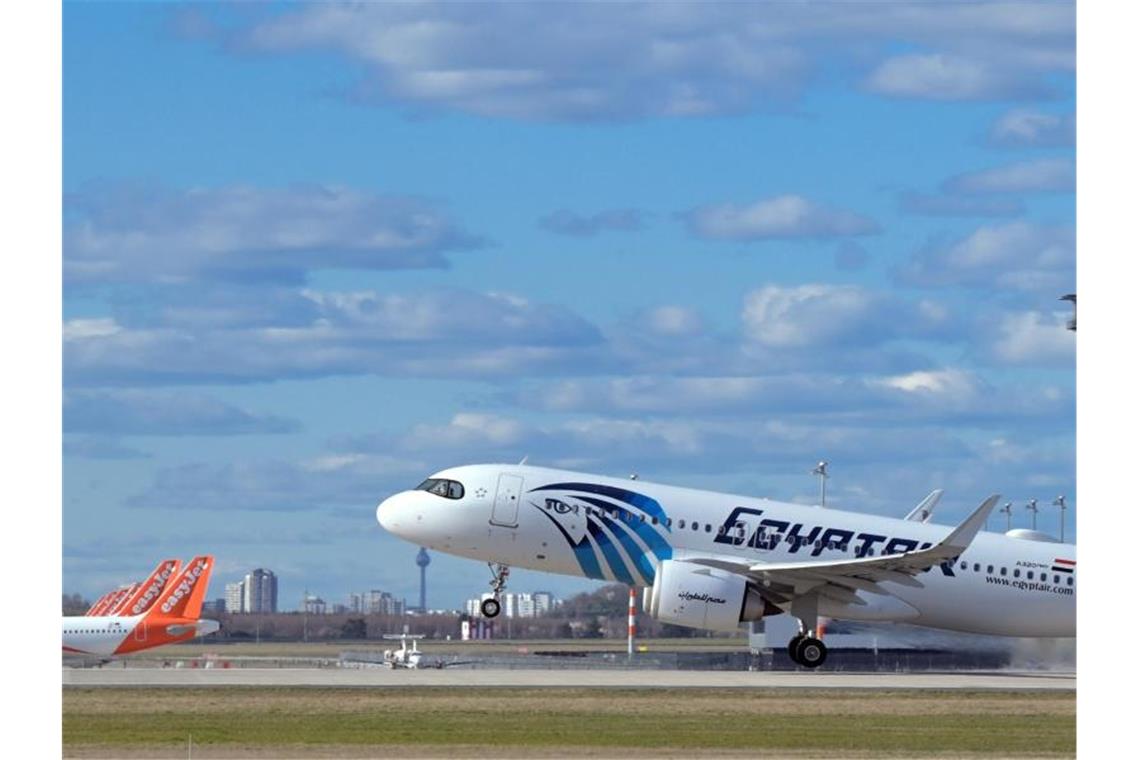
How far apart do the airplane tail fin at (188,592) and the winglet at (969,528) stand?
32.0 meters

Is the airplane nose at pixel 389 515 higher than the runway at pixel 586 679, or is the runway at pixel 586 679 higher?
the airplane nose at pixel 389 515

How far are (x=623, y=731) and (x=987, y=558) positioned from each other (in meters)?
20.8

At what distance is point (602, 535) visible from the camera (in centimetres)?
3981

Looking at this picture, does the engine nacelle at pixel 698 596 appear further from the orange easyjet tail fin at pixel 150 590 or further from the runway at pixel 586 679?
the orange easyjet tail fin at pixel 150 590

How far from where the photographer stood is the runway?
114ft

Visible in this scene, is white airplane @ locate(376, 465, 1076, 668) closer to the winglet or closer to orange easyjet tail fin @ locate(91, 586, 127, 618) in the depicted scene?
the winglet

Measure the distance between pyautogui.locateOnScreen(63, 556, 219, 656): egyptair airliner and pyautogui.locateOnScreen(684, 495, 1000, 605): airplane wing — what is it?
1058 inches

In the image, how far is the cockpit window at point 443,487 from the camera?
133 ft

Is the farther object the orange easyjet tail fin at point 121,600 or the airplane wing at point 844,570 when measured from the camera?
the orange easyjet tail fin at point 121,600

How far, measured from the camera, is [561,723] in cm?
2575

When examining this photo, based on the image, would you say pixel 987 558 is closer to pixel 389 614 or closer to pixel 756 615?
pixel 756 615

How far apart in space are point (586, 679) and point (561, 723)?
35.8ft

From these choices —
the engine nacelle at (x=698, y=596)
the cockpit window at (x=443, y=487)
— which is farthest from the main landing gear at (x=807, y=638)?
the cockpit window at (x=443, y=487)
